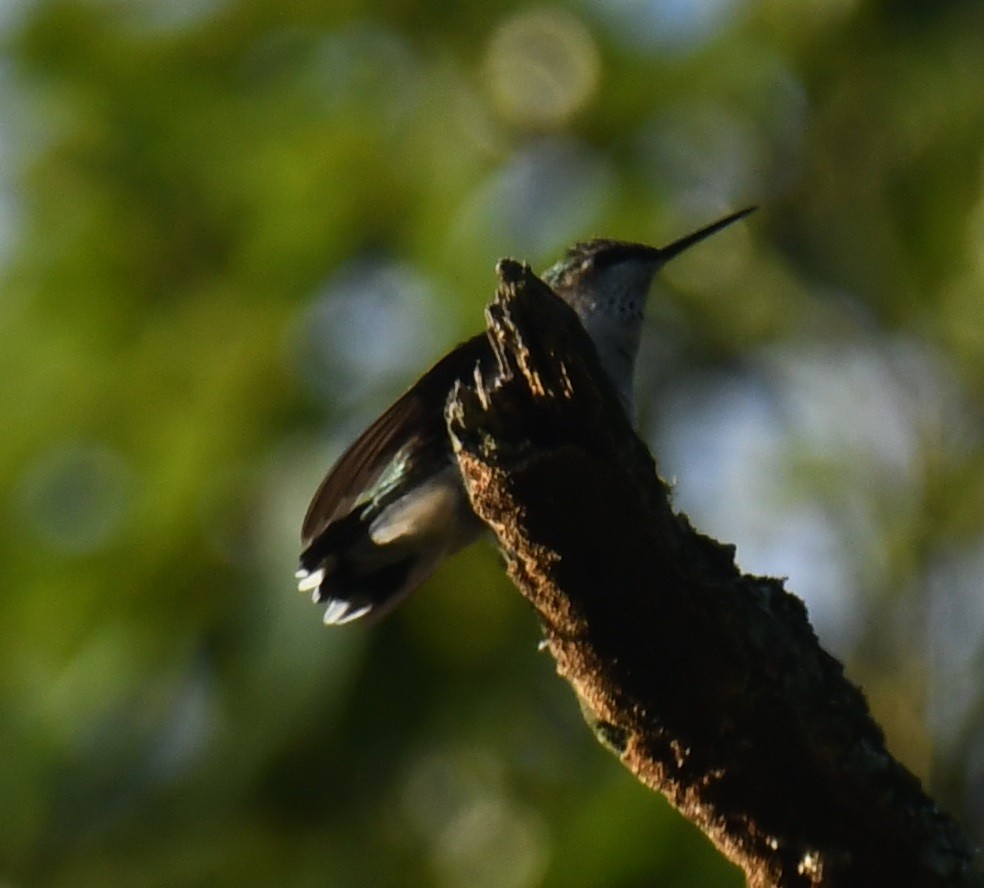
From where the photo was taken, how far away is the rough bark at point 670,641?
2.58 meters

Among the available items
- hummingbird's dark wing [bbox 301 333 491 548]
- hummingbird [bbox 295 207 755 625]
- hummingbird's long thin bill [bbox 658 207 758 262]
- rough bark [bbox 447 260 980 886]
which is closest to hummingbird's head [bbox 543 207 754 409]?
hummingbird's long thin bill [bbox 658 207 758 262]

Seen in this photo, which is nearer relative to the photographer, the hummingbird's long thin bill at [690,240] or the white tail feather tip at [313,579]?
the white tail feather tip at [313,579]

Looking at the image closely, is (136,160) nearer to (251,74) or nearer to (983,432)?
(251,74)

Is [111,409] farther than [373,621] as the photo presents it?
Yes

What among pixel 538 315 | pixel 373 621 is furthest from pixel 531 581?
pixel 373 621

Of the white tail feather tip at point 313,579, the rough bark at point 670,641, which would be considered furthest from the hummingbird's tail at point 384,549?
the rough bark at point 670,641

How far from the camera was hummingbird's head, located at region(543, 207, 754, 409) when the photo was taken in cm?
514

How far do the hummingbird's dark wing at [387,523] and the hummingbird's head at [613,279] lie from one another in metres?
1.05

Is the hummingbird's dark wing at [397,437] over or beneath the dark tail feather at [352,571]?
over

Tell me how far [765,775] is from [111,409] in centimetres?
321

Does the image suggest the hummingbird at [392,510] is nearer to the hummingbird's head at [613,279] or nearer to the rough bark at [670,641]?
the hummingbird's head at [613,279]

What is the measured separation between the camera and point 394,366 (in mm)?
5129

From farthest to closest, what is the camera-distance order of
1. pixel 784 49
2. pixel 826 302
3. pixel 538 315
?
1. pixel 784 49
2. pixel 826 302
3. pixel 538 315

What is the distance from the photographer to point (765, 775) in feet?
8.84
